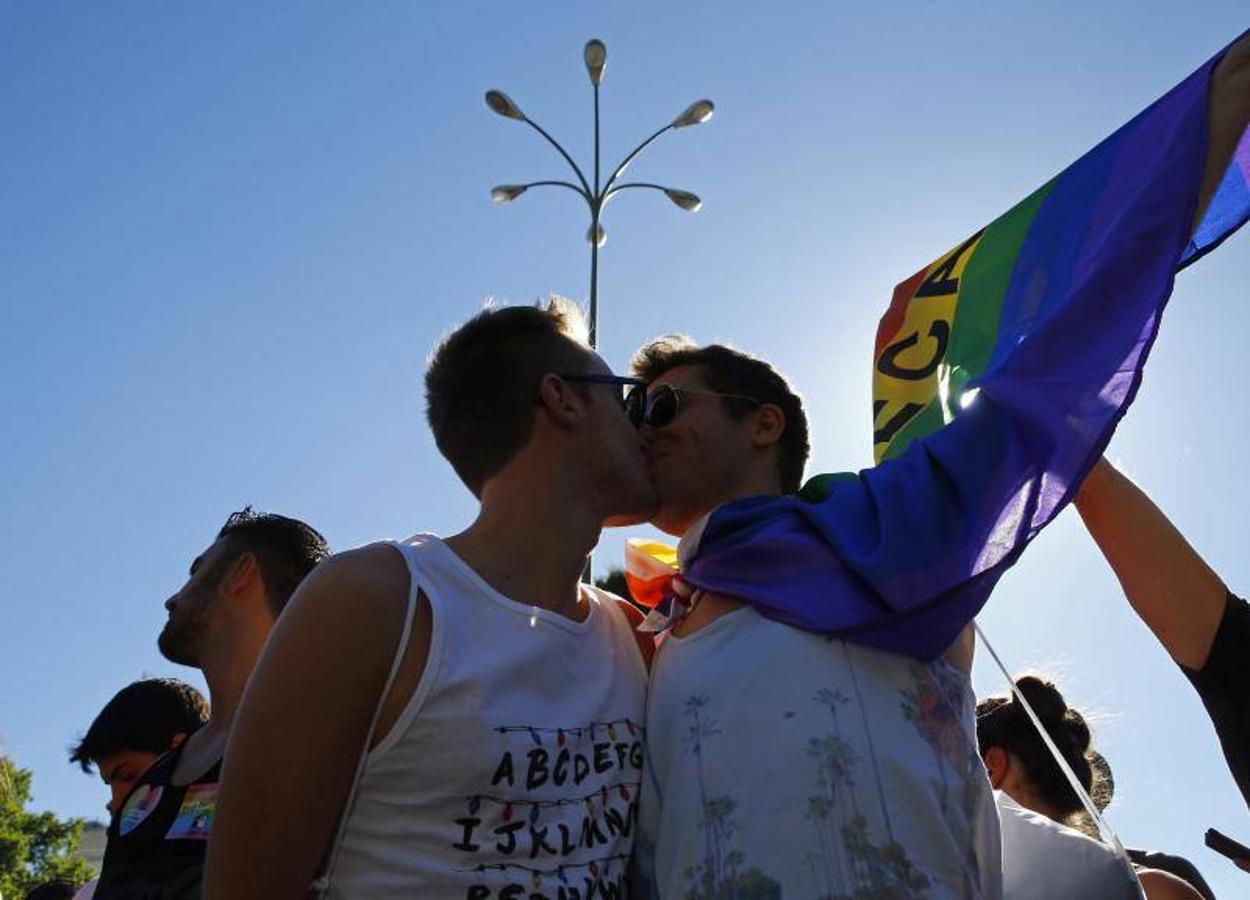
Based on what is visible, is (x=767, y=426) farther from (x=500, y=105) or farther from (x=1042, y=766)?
(x=500, y=105)

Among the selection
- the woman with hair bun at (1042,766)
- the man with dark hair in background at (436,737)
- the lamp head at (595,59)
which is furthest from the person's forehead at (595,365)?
the lamp head at (595,59)

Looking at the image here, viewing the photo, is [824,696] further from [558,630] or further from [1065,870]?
[1065,870]

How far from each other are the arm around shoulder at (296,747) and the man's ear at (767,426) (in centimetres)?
143

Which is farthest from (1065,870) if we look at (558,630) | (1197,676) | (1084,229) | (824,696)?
(1084,229)

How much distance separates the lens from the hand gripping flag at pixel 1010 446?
2439mm

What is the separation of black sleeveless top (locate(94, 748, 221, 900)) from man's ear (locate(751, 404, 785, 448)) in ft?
5.18

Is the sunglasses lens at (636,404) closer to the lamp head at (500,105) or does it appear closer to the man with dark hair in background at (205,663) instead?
the man with dark hair in background at (205,663)

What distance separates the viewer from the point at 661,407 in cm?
319

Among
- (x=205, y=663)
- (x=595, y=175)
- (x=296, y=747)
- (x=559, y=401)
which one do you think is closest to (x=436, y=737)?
(x=296, y=747)

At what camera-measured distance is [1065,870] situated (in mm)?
2709

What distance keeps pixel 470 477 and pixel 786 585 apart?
Result: 77 cm

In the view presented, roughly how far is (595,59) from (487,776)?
9.77 metres

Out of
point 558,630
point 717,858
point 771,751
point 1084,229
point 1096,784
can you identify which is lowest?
point 717,858

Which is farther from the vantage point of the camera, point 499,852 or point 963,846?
point 963,846
